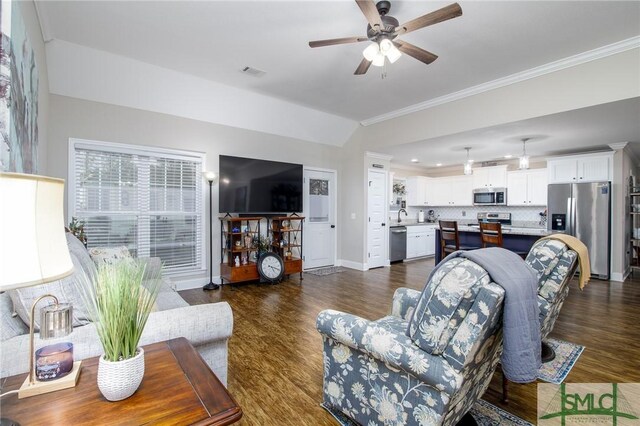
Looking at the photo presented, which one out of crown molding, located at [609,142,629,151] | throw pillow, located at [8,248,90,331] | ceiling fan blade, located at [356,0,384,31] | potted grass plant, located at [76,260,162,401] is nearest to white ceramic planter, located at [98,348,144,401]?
potted grass plant, located at [76,260,162,401]

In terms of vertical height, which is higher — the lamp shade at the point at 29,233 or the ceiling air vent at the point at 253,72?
the ceiling air vent at the point at 253,72

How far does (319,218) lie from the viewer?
6277mm

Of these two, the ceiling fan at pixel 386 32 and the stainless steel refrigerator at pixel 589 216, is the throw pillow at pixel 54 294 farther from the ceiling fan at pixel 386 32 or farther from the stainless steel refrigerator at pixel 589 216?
the stainless steel refrigerator at pixel 589 216

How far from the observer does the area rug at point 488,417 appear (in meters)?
1.78

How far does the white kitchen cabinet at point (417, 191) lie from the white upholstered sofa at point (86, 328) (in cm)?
762

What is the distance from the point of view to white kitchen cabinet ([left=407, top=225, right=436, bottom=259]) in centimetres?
749

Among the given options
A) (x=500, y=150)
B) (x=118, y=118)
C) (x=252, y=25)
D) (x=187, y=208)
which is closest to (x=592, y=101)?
(x=500, y=150)

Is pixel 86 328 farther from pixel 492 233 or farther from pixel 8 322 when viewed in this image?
pixel 492 233

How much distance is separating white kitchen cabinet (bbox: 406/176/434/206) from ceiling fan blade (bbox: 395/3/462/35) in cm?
647

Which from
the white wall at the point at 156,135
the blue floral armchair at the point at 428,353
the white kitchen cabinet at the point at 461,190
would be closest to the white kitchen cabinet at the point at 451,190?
the white kitchen cabinet at the point at 461,190

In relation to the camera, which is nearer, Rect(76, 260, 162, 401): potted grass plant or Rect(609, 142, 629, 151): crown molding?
Rect(76, 260, 162, 401): potted grass plant

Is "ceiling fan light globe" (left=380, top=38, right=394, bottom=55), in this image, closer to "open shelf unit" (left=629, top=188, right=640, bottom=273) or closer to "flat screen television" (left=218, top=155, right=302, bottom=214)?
"flat screen television" (left=218, top=155, right=302, bottom=214)

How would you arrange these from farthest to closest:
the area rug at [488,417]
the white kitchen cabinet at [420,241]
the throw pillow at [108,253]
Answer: the white kitchen cabinet at [420,241], the throw pillow at [108,253], the area rug at [488,417]

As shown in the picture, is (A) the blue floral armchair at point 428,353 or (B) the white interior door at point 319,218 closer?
(A) the blue floral armchair at point 428,353
